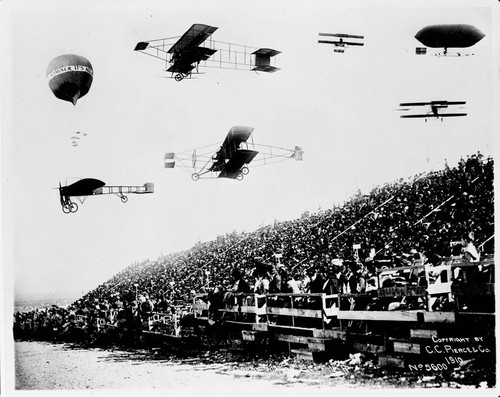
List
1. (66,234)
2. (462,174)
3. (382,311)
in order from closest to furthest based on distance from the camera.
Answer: (382,311), (462,174), (66,234)

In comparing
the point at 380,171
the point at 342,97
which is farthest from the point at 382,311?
the point at 342,97

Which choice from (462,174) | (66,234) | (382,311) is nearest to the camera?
(382,311)

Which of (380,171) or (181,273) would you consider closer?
(380,171)

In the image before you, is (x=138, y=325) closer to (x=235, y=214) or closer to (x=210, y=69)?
(x=235, y=214)

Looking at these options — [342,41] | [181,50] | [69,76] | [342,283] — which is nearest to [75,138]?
[69,76]

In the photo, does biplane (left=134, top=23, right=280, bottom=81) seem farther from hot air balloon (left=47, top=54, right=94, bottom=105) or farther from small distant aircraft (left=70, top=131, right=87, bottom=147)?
small distant aircraft (left=70, top=131, right=87, bottom=147)

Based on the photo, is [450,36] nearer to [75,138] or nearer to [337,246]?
[337,246]

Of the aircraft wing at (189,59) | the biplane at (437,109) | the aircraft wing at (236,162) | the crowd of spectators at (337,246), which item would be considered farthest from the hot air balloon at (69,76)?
the biplane at (437,109)
